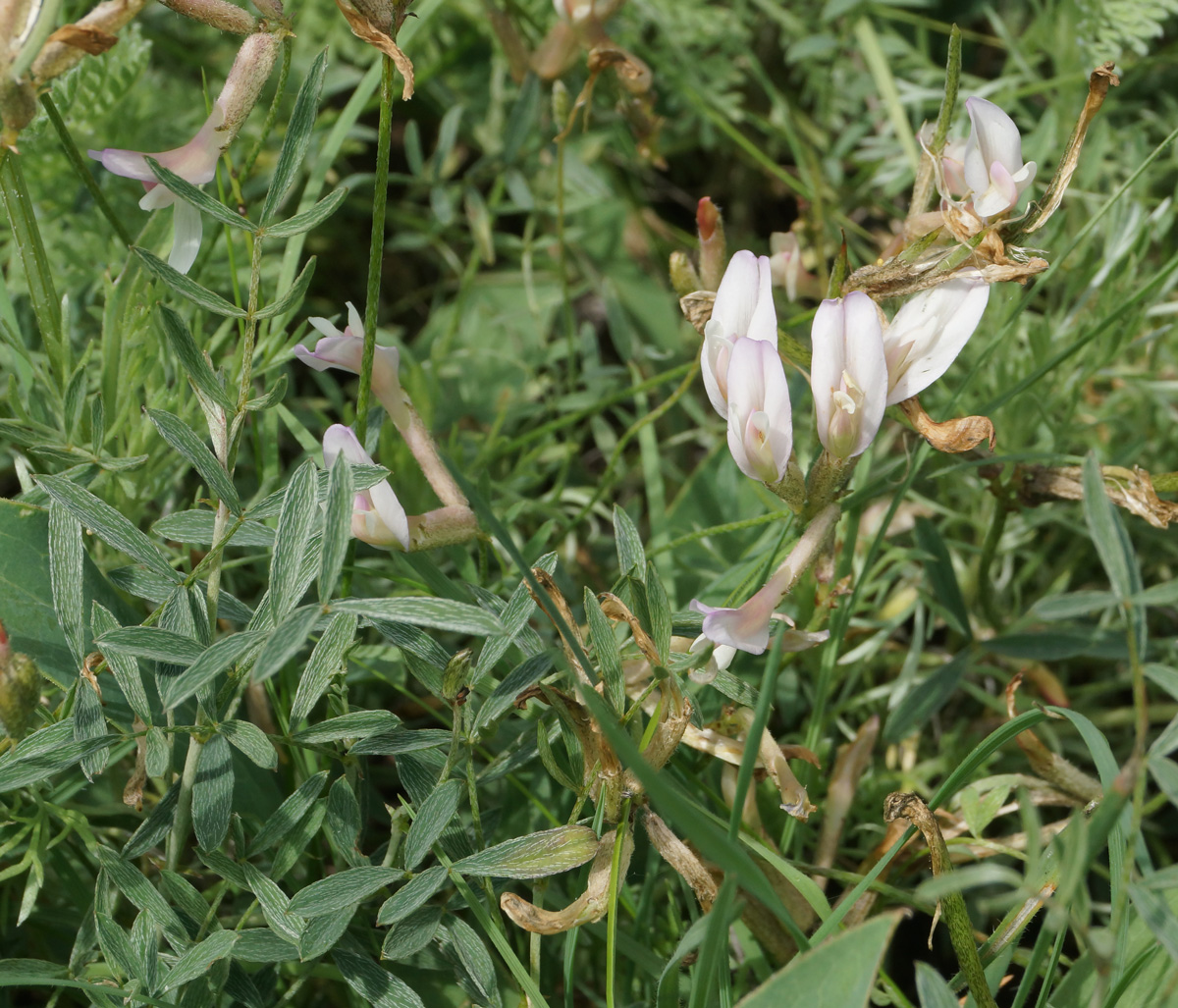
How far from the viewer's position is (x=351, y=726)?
2.69 feet

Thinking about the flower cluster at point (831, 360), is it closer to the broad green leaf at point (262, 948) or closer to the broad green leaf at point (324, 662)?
the broad green leaf at point (324, 662)

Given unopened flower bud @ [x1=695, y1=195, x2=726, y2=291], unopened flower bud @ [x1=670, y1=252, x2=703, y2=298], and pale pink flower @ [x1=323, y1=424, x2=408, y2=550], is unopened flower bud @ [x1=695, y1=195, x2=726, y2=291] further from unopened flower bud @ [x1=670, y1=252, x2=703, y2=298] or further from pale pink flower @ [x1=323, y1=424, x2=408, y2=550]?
pale pink flower @ [x1=323, y1=424, x2=408, y2=550]

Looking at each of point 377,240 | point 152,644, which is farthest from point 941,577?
point 152,644

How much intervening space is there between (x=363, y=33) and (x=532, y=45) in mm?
1034

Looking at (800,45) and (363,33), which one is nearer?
(363,33)

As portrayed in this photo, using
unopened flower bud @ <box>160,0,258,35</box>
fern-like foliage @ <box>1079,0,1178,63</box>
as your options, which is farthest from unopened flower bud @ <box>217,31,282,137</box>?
fern-like foliage @ <box>1079,0,1178,63</box>

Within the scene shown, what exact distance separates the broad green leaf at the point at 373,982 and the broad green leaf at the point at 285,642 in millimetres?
298

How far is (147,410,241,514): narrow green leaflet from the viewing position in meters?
0.83

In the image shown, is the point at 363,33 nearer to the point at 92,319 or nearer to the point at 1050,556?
the point at 92,319

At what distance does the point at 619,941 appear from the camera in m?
0.93

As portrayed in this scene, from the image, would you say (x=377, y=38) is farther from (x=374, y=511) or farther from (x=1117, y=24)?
(x=1117, y=24)

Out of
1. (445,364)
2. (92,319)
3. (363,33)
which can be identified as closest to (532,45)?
(445,364)

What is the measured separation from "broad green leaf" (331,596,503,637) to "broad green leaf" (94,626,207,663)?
0.09 m

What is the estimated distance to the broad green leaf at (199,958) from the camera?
2.40 feet
